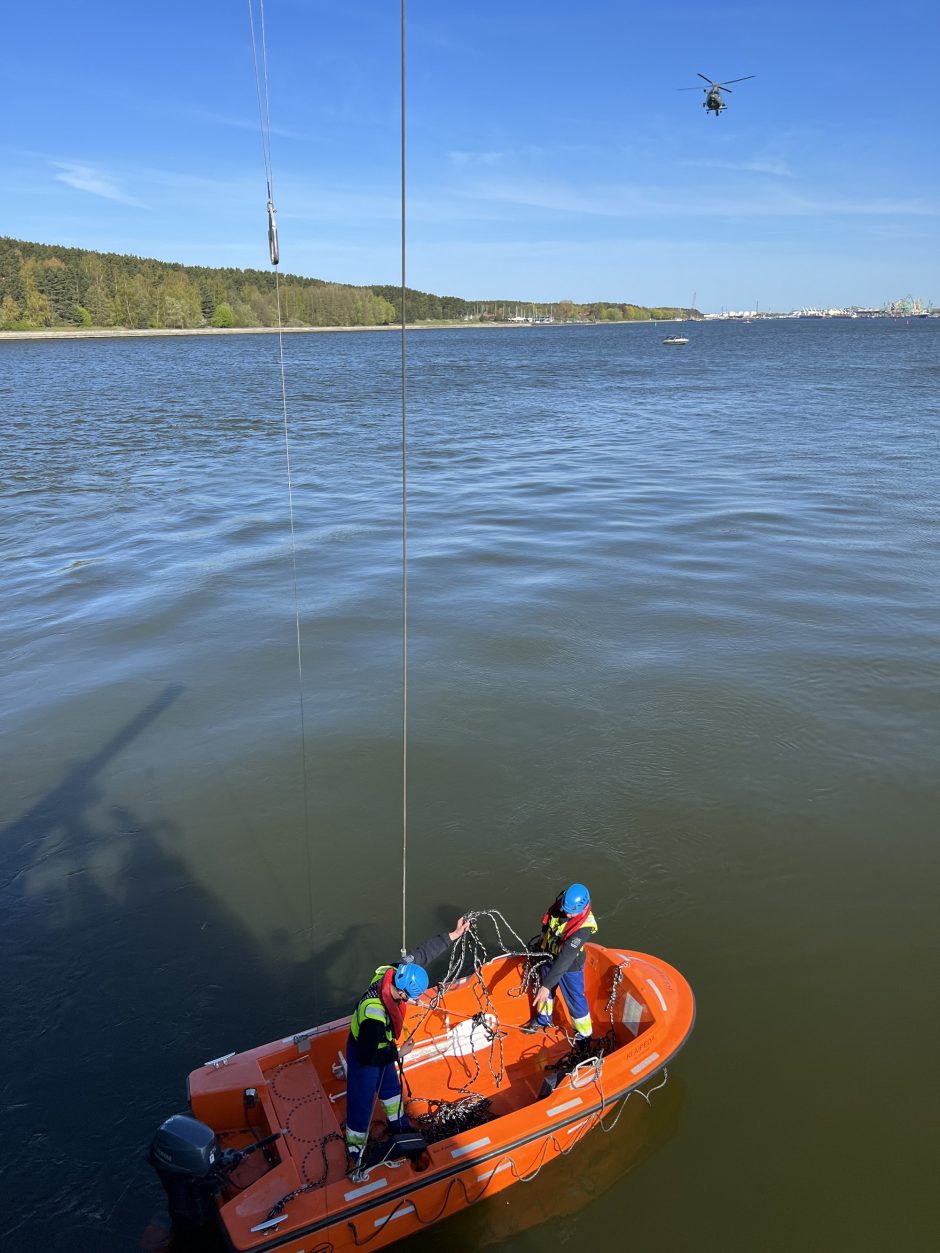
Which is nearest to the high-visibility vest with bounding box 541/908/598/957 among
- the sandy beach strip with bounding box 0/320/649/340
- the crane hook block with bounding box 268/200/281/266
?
the crane hook block with bounding box 268/200/281/266

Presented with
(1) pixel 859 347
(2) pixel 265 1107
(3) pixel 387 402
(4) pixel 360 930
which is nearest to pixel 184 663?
(4) pixel 360 930

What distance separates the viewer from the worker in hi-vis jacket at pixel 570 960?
5.55 metres

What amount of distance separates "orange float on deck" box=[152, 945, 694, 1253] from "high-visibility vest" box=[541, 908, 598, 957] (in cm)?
34

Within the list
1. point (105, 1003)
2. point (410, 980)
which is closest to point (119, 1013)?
point (105, 1003)

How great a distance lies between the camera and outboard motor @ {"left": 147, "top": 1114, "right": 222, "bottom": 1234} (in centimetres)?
417

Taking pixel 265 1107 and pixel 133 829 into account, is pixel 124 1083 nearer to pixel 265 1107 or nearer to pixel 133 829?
pixel 265 1107

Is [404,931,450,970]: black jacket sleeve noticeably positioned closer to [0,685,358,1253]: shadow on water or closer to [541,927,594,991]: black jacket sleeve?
[541,927,594,991]: black jacket sleeve

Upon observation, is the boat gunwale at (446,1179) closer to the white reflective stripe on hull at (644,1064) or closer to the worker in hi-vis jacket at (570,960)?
the white reflective stripe on hull at (644,1064)

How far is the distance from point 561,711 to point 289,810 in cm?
366

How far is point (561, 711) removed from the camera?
1041 centimetres

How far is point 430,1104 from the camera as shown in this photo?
5387mm

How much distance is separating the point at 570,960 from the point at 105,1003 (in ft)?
11.9

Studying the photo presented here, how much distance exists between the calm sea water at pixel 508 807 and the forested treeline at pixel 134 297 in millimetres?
108221

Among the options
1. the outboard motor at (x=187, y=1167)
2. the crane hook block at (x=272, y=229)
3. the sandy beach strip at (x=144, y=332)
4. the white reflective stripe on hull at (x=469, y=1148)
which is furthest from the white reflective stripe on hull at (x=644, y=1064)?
the sandy beach strip at (x=144, y=332)
